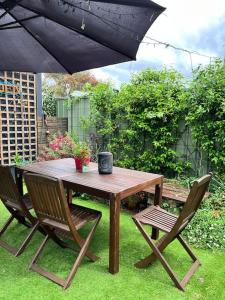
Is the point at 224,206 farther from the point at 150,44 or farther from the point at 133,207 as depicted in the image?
the point at 150,44

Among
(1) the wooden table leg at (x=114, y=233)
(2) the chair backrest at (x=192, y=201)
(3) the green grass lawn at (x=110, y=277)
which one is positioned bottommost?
(3) the green grass lawn at (x=110, y=277)

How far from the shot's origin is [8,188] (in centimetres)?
285

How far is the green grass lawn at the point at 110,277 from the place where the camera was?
2209 mm

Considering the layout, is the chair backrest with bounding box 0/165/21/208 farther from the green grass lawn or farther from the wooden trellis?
the wooden trellis

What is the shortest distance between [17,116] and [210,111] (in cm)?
425

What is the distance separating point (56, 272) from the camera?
251 cm

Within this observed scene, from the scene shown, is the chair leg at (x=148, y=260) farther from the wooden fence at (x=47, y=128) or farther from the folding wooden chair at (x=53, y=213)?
the wooden fence at (x=47, y=128)

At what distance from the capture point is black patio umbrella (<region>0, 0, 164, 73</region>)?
205cm

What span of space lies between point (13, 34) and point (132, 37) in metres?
1.44

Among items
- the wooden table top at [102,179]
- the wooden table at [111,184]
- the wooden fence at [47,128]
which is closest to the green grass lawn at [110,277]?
the wooden table at [111,184]

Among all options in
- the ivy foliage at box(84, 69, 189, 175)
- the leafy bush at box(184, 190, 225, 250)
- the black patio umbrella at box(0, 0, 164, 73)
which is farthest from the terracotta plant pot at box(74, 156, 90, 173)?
the ivy foliage at box(84, 69, 189, 175)

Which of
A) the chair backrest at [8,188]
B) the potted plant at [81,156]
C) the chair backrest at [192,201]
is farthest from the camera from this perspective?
the potted plant at [81,156]

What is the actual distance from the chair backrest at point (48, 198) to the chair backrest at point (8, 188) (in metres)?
0.37

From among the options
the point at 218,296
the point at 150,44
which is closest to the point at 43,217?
the point at 218,296
